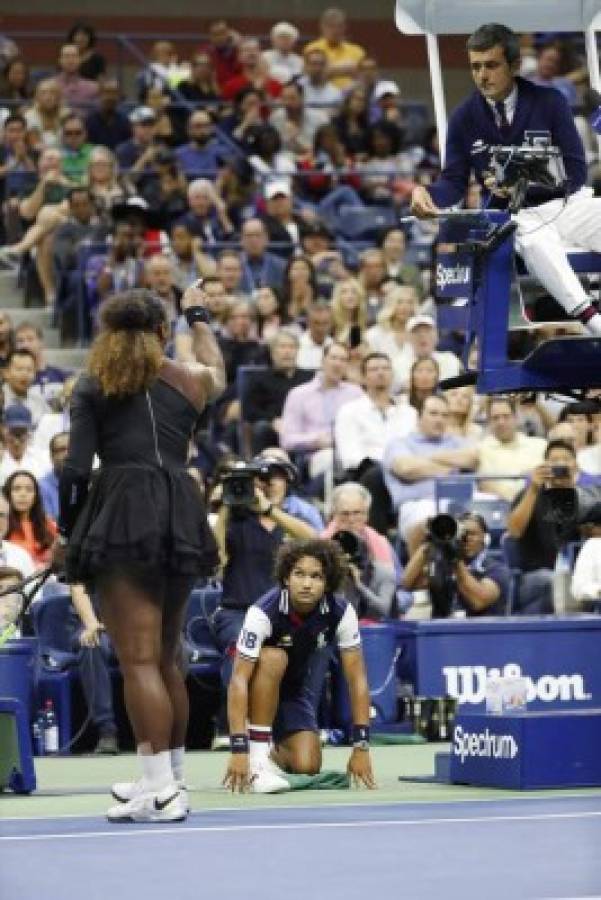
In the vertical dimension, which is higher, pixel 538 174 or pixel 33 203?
pixel 33 203

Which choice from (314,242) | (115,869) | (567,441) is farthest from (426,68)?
(115,869)

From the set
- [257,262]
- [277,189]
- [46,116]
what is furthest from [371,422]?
[46,116]

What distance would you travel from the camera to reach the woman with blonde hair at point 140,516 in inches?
392

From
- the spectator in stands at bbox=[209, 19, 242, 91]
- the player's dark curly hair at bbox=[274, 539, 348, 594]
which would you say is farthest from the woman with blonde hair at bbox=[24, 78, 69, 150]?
the player's dark curly hair at bbox=[274, 539, 348, 594]

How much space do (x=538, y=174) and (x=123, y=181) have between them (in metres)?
11.9

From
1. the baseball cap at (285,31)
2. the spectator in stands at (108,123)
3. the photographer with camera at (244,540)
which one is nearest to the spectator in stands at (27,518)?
the photographer with camera at (244,540)

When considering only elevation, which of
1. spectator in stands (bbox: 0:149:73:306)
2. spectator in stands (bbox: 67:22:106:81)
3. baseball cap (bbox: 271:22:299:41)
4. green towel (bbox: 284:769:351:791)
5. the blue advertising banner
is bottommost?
green towel (bbox: 284:769:351:791)

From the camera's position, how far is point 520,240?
1147 cm

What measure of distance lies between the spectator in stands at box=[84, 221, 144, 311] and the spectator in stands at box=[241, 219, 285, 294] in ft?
3.47

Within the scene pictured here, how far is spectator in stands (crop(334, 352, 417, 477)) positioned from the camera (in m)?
18.1

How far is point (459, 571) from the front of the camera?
15875 mm

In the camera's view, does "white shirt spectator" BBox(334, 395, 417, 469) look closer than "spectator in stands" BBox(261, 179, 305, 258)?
Yes

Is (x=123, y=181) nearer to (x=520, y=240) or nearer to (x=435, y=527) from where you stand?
(x=435, y=527)

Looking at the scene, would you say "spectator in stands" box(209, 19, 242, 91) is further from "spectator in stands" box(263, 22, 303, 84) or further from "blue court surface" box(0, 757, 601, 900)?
"blue court surface" box(0, 757, 601, 900)
